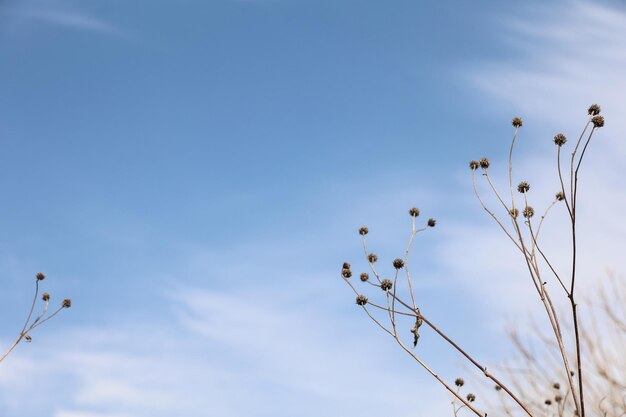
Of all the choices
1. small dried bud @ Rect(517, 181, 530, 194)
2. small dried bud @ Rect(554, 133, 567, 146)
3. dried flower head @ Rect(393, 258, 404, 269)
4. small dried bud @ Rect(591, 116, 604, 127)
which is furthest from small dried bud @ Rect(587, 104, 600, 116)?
dried flower head @ Rect(393, 258, 404, 269)

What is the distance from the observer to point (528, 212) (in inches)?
158

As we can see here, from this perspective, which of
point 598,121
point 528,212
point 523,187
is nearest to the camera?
point 598,121

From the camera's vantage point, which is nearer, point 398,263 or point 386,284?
point 386,284

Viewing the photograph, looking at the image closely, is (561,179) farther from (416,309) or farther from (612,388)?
(612,388)

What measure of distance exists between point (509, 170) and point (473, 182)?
389 mm

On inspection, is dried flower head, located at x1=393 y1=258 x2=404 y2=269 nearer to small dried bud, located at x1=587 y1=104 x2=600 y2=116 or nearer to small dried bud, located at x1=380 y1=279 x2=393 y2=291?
small dried bud, located at x1=380 y1=279 x2=393 y2=291

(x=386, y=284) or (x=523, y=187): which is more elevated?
(x=523, y=187)

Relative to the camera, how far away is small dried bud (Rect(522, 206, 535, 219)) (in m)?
3.97

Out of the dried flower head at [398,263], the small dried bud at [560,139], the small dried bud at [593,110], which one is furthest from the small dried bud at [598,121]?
the dried flower head at [398,263]

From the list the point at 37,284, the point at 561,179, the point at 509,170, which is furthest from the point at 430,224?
the point at 37,284

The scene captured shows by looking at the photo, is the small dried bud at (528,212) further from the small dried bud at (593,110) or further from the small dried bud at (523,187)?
the small dried bud at (593,110)

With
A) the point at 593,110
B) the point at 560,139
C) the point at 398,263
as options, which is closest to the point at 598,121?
the point at 593,110

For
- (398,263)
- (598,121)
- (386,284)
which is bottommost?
(386,284)

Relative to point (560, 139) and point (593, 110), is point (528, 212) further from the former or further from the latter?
point (593, 110)
